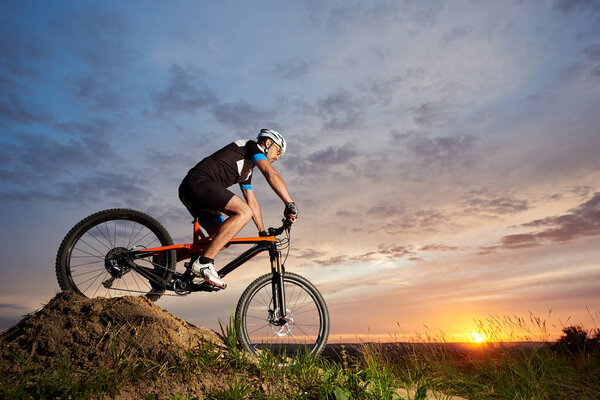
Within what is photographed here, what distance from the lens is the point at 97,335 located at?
4.64 metres

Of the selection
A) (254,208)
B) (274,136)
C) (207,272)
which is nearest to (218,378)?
(207,272)

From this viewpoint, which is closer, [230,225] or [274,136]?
[230,225]

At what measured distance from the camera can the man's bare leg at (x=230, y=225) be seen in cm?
540

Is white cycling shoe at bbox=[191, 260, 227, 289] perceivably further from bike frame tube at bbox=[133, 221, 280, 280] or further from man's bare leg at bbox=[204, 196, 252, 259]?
bike frame tube at bbox=[133, 221, 280, 280]

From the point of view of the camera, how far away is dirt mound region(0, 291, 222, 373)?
4438 mm

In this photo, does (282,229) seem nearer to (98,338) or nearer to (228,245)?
(228,245)

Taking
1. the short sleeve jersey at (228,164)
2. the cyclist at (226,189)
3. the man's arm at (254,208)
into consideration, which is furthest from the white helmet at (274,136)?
the man's arm at (254,208)

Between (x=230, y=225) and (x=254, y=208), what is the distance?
110cm

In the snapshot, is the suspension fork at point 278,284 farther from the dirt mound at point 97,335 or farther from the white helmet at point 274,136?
the white helmet at point 274,136

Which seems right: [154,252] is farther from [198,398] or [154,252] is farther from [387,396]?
[387,396]

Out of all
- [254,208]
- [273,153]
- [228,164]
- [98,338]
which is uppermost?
[273,153]

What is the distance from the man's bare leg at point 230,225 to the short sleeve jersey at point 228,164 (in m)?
0.50

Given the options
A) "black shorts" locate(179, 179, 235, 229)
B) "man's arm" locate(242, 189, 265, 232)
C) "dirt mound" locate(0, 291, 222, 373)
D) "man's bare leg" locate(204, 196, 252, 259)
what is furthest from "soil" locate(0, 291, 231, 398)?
"man's arm" locate(242, 189, 265, 232)

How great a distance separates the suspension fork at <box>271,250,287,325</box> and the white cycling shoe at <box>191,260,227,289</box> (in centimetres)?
74
